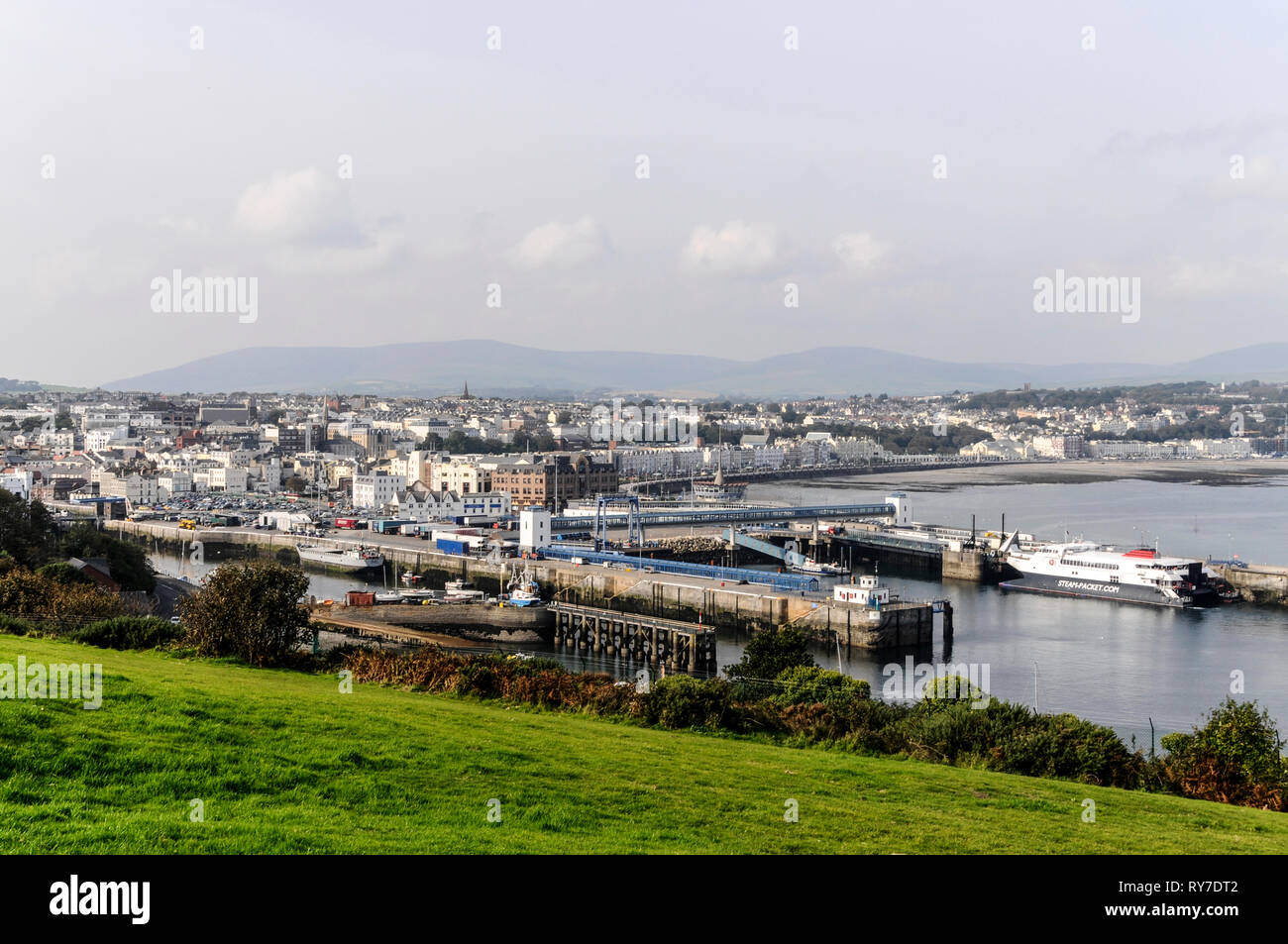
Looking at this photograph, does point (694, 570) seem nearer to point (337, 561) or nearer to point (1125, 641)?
point (1125, 641)

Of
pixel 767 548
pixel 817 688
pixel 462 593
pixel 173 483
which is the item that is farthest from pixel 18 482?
pixel 817 688

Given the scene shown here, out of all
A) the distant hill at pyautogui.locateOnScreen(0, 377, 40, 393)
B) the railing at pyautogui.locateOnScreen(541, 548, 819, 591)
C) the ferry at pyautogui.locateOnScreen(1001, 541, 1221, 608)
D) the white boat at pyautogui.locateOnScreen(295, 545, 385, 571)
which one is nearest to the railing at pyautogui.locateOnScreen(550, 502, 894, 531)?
the white boat at pyautogui.locateOnScreen(295, 545, 385, 571)

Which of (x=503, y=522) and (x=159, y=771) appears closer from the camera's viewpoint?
(x=159, y=771)

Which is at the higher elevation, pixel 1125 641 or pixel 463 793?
pixel 463 793

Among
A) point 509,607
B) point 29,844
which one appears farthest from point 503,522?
point 29,844

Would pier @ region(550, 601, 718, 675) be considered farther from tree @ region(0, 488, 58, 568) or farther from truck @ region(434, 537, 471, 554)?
truck @ region(434, 537, 471, 554)
